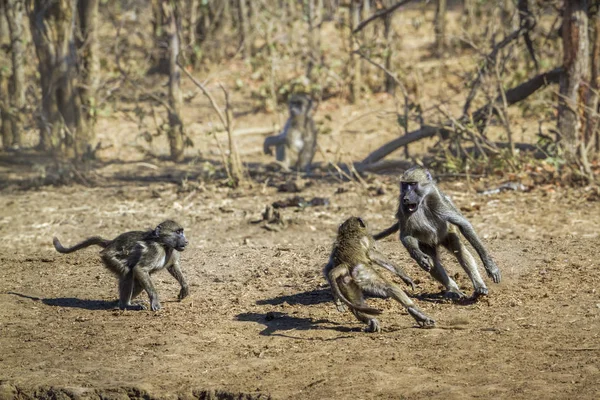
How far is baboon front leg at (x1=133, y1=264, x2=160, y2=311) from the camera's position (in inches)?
308

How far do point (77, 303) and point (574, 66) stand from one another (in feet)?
25.8

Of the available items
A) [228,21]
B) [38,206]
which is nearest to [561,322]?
[38,206]

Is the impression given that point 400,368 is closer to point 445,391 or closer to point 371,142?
point 445,391

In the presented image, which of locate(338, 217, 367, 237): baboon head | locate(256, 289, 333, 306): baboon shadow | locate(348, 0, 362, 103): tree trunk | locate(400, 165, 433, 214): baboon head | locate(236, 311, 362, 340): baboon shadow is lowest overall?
locate(236, 311, 362, 340): baboon shadow

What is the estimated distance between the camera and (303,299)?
26.7 ft

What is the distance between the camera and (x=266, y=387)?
6117 mm

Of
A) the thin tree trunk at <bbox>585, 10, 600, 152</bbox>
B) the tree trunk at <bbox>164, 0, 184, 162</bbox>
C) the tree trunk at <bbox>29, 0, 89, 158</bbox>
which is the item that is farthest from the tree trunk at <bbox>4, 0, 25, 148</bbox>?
the thin tree trunk at <bbox>585, 10, 600, 152</bbox>

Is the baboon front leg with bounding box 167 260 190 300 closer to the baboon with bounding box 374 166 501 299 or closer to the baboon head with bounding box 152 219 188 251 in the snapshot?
the baboon head with bounding box 152 219 188 251

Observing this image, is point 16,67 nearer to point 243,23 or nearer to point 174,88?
point 174,88

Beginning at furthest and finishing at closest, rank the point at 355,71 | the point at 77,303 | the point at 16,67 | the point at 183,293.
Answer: the point at 355,71, the point at 16,67, the point at 77,303, the point at 183,293

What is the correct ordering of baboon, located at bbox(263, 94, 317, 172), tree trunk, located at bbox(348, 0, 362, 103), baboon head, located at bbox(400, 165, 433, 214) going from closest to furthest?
baboon head, located at bbox(400, 165, 433, 214) → baboon, located at bbox(263, 94, 317, 172) → tree trunk, located at bbox(348, 0, 362, 103)

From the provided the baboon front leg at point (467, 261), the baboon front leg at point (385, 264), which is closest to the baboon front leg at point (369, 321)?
the baboon front leg at point (385, 264)

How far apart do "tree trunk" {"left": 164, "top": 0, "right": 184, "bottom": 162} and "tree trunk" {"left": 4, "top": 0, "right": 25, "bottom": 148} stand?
9.20 feet

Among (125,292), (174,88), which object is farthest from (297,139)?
(125,292)
